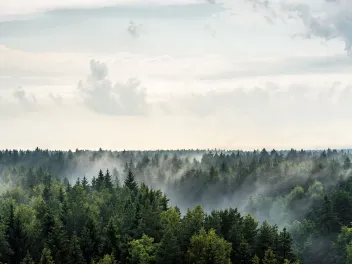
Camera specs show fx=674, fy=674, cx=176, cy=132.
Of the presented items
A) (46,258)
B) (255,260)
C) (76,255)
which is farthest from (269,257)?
(46,258)

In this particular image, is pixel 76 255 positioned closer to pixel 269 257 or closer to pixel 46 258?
pixel 46 258

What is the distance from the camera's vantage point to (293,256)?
286ft

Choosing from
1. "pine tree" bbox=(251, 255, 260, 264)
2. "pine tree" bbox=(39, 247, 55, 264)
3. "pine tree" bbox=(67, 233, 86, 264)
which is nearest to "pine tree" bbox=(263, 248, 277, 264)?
"pine tree" bbox=(251, 255, 260, 264)

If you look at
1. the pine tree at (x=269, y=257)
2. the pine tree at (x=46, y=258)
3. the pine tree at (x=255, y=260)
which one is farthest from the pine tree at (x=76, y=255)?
the pine tree at (x=269, y=257)

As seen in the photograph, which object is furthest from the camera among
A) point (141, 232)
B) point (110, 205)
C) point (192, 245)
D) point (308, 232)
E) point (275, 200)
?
point (275, 200)

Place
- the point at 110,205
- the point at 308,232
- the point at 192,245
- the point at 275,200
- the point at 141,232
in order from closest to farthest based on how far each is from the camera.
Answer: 1. the point at 192,245
2. the point at 141,232
3. the point at 110,205
4. the point at 308,232
5. the point at 275,200

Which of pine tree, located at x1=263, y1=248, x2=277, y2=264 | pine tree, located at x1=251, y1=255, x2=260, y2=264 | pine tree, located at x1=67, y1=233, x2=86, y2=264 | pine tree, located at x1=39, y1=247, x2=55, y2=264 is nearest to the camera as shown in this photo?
pine tree, located at x1=39, y1=247, x2=55, y2=264

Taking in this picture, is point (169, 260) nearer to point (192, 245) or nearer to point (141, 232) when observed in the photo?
point (192, 245)

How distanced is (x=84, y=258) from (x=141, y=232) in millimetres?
10954

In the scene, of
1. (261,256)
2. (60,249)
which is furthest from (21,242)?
(261,256)

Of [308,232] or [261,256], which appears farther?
[308,232]

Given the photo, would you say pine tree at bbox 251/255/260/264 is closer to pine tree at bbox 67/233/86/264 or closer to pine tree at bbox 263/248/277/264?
pine tree at bbox 263/248/277/264

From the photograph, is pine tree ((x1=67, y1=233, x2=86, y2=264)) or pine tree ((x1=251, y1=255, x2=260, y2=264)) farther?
pine tree ((x1=67, y1=233, x2=86, y2=264))

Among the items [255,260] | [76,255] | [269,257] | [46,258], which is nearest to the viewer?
[255,260]
